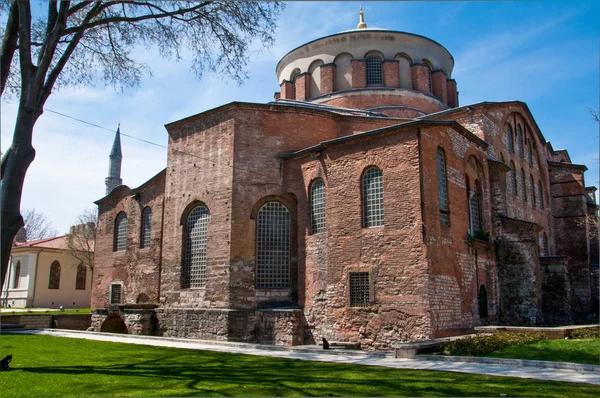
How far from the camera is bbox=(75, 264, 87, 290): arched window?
132ft

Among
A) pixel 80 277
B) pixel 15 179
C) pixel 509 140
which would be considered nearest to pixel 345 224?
pixel 15 179

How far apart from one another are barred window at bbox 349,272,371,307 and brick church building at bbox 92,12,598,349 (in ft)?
0.15

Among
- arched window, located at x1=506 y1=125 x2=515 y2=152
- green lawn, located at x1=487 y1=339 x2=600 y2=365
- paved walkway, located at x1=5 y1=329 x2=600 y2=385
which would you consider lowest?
paved walkway, located at x1=5 y1=329 x2=600 y2=385

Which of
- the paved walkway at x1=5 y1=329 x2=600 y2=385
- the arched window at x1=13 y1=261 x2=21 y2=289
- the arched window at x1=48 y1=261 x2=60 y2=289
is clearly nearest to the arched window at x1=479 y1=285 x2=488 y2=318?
the paved walkway at x1=5 y1=329 x2=600 y2=385

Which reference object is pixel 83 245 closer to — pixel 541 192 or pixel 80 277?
pixel 80 277

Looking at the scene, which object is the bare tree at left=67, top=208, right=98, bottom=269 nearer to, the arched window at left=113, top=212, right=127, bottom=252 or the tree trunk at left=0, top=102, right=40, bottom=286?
the arched window at left=113, top=212, right=127, bottom=252

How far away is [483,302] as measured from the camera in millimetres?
17359

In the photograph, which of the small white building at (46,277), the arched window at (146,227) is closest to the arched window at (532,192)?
the arched window at (146,227)

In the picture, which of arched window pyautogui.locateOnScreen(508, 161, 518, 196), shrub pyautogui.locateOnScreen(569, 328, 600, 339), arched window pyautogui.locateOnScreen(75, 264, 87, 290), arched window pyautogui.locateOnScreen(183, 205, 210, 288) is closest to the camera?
shrub pyautogui.locateOnScreen(569, 328, 600, 339)

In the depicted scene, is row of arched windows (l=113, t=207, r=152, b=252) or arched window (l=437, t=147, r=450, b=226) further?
row of arched windows (l=113, t=207, r=152, b=252)

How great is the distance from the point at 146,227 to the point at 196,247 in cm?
497

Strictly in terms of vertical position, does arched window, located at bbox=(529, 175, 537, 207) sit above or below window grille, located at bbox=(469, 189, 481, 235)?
above

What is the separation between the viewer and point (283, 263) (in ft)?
61.9

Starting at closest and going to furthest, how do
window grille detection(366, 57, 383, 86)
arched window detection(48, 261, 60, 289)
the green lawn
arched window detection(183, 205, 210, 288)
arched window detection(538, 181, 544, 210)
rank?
the green lawn → arched window detection(183, 205, 210, 288) → window grille detection(366, 57, 383, 86) → arched window detection(538, 181, 544, 210) → arched window detection(48, 261, 60, 289)
